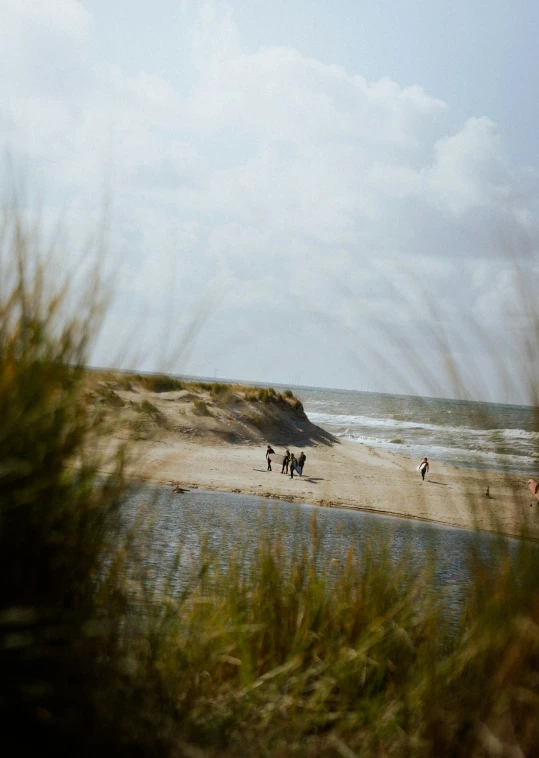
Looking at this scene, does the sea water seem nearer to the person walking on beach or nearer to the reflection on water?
→ the reflection on water

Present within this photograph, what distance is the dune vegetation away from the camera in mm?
2004

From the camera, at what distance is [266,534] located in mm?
3656

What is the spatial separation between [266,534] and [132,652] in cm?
126

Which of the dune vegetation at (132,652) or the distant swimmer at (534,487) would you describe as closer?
the dune vegetation at (132,652)

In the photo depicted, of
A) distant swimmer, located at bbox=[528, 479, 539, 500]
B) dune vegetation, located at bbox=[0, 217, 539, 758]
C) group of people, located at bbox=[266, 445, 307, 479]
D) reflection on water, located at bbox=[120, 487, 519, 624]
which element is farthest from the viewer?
group of people, located at bbox=[266, 445, 307, 479]

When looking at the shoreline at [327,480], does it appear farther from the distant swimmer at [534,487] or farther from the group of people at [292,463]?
the distant swimmer at [534,487]

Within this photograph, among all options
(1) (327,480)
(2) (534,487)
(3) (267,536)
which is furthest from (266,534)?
(1) (327,480)

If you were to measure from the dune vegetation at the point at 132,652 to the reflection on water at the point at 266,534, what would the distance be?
0.80ft

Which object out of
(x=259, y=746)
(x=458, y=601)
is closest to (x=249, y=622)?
(x=259, y=746)

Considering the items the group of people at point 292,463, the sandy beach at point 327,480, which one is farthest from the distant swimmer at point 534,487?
the group of people at point 292,463

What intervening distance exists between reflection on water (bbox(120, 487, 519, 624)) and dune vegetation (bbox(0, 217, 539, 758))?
24 cm

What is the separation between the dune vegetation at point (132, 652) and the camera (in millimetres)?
2004

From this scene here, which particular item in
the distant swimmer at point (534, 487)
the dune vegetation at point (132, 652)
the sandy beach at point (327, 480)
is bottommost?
the sandy beach at point (327, 480)

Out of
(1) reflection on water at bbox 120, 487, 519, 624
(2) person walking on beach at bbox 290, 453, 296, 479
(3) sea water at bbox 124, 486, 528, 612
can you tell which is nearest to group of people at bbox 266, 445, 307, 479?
(2) person walking on beach at bbox 290, 453, 296, 479
